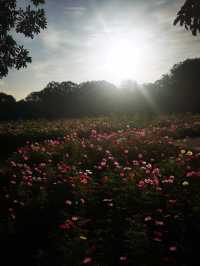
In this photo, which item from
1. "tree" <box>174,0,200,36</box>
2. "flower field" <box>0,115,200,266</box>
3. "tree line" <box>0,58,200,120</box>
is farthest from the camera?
"tree line" <box>0,58,200,120</box>

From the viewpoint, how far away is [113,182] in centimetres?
815

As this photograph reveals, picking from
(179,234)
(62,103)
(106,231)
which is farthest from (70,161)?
(62,103)

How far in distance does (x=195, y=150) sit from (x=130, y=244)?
6080mm

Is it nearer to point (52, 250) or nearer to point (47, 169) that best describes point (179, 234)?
point (52, 250)

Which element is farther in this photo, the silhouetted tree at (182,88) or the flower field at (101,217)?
the silhouetted tree at (182,88)

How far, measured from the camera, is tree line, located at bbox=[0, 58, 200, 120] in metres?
32.7

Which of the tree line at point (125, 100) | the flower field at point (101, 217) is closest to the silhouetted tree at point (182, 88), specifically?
the tree line at point (125, 100)

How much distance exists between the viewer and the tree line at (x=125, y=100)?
107 ft

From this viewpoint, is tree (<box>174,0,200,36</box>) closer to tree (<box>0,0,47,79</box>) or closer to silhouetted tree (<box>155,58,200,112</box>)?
tree (<box>0,0,47,79</box>)

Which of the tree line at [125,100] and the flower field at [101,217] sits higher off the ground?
the tree line at [125,100]

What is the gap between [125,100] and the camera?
32719 mm

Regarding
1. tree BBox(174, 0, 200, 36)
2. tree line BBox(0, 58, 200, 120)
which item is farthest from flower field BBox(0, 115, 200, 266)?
tree line BBox(0, 58, 200, 120)

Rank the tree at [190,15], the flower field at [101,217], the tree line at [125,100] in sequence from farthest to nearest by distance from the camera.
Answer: the tree line at [125,100]
the tree at [190,15]
the flower field at [101,217]

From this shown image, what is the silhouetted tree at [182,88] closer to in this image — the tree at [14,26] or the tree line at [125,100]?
the tree line at [125,100]
